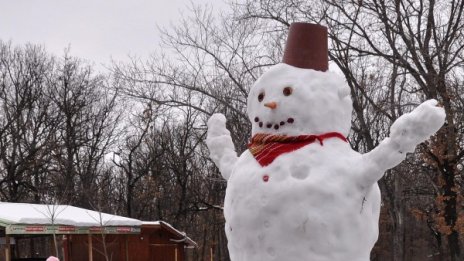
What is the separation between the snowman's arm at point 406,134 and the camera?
4480mm

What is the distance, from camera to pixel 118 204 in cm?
3072

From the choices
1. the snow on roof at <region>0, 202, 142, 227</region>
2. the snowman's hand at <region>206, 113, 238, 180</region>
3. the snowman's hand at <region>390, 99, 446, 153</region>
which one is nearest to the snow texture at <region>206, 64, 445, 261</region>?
the snowman's hand at <region>390, 99, 446, 153</region>

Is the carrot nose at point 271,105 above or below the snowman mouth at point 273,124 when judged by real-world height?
above

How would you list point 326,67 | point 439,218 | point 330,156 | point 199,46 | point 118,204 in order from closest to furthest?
point 330,156 → point 326,67 → point 439,218 → point 199,46 → point 118,204

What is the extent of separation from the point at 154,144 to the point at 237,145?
12425 mm

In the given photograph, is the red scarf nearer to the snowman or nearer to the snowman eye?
the snowman

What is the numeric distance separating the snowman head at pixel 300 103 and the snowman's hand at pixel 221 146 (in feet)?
2.37

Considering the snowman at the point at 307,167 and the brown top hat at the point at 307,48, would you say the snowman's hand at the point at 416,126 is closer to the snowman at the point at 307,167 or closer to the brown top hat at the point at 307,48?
the snowman at the point at 307,167

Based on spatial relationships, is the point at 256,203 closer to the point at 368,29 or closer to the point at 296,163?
the point at 296,163

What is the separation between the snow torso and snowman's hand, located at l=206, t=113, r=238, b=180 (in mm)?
897

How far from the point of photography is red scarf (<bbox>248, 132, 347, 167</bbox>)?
16.0ft

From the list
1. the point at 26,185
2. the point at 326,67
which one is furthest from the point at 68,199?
the point at 326,67

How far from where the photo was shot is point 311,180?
4.62 meters

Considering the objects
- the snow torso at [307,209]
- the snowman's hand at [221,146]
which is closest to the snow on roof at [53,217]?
the snowman's hand at [221,146]
